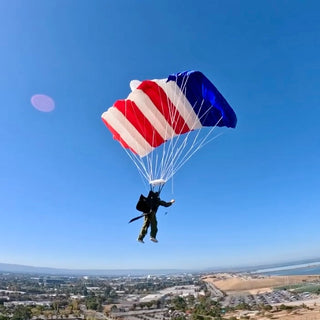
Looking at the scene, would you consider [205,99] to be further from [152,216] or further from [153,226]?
[153,226]

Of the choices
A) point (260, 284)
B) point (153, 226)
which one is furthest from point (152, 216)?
point (260, 284)

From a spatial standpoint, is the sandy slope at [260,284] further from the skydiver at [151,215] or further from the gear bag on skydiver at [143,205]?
the gear bag on skydiver at [143,205]

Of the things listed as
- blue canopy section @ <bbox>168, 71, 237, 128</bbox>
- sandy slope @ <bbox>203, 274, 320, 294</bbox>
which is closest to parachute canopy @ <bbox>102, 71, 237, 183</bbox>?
blue canopy section @ <bbox>168, 71, 237, 128</bbox>

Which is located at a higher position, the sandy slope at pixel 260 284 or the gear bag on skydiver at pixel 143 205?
the sandy slope at pixel 260 284

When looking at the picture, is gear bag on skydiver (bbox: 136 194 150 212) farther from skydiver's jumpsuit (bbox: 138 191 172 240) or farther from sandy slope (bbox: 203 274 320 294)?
sandy slope (bbox: 203 274 320 294)

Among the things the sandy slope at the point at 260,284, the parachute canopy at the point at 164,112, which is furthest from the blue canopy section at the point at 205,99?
the sandy slope at the point at 260,284

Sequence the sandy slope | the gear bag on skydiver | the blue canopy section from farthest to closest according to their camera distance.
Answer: the sandy slope
the blue canopy section
the gear bag on skydiver
